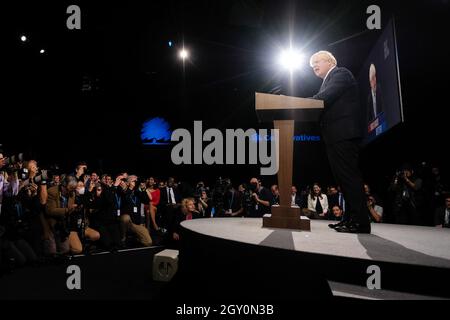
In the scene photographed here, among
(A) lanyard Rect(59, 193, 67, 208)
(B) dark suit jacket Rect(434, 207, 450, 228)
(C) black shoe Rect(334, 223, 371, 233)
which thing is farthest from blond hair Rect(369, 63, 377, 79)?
(A) lanyard Rect(59, 193, 67, 208)

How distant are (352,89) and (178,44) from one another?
7265 millimetres

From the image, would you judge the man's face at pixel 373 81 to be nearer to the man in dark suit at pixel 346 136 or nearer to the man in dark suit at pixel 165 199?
the man in dark suit at pixel 346 136

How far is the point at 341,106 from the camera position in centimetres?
205

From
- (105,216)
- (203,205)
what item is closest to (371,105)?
(203,205)

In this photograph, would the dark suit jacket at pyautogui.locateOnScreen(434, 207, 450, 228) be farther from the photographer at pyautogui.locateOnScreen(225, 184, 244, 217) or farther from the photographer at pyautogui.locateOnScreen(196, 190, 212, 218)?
the photographer at pyautogui.locateOnScreen(196, 190, 212, 218)

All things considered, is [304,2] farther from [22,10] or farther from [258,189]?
[22,10]

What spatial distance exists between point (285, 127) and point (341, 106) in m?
0.41

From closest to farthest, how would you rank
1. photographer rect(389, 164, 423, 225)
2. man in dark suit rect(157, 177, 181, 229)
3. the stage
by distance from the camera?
the stage → photographer rect(389, 164, 423, 225) → man in dark suit rect(157, 177, 181, 229)

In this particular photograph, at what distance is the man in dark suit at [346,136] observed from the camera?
1988 millimetres

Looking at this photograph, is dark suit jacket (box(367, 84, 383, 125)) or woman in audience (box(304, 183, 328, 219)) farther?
woman in audience (box(304, 183, 328, 219))

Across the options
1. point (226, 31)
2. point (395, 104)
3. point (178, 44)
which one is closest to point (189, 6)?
point (226, 31)

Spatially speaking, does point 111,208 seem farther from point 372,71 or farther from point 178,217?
point 372,71

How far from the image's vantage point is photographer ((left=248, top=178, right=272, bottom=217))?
6569 millimetres

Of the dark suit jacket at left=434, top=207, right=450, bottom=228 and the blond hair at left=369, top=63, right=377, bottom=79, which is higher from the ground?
the blond hair at left=369, top=63, right=377, bottom=79
